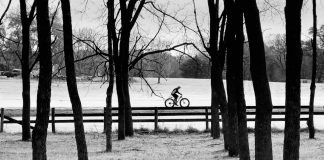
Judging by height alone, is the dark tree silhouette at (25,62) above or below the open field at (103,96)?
above

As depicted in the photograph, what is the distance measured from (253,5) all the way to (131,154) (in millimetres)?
7151

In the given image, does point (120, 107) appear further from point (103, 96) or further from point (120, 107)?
point (103, 96)

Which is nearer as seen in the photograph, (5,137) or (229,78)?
(229,78)

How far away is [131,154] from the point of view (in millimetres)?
14188

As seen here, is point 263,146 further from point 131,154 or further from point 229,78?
point 131,154

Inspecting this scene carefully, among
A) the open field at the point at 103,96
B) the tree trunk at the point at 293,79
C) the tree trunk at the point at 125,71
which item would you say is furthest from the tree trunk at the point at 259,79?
the open field at the point at 103,96

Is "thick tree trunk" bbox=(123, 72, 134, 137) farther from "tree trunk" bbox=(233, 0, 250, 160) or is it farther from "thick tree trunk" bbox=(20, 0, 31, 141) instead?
"tree trunk" bbox=(233, 0, 250, 160)

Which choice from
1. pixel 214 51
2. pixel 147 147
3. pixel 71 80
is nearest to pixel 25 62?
pixel 147 147

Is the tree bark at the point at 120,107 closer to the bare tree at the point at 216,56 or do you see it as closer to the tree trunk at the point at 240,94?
the bare tree at the point at 216,56

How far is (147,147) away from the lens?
16.0m

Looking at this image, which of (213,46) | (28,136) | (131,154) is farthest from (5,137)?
(213,46)

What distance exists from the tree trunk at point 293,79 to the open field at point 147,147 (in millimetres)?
5207

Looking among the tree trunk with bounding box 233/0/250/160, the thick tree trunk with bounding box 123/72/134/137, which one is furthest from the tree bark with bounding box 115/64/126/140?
the tree trunk with bounding box 233/0/250/160

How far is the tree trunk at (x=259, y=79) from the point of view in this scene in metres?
8.28
